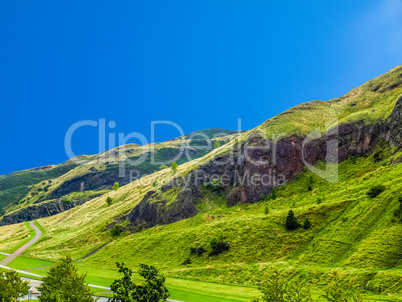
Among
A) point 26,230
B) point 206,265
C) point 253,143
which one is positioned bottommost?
point 26,230

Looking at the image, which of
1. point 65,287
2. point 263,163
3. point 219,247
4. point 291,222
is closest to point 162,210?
point 263,163

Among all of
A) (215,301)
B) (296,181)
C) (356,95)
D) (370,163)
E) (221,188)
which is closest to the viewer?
(215,301)

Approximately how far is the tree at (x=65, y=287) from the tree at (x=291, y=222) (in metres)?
43.3

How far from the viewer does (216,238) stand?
224 ft

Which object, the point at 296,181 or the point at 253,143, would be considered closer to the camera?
the point at 296,181

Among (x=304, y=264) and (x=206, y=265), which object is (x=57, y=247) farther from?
(x=304, y=264)

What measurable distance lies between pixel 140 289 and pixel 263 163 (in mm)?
73197

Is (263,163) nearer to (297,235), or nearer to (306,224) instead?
(306,224)

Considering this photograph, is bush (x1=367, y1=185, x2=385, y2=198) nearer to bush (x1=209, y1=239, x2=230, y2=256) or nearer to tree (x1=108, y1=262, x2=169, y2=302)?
bush (x1=209, y1=239, x2=230, y2=256)

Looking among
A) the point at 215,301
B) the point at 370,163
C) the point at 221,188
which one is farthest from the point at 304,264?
the point at 221,188

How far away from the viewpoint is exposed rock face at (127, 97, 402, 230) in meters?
88.1

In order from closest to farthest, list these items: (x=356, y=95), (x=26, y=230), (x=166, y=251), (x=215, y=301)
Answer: (x=215, y=301) → (x=166, y=251) → (x=356, y=95) → (x=26, y=230)

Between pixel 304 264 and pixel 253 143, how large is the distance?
61276mm

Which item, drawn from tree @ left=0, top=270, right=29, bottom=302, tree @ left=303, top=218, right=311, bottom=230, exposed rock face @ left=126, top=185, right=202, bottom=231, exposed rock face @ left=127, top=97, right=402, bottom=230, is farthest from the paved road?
tree @ left=303, top=218, right=311, bottom=230
